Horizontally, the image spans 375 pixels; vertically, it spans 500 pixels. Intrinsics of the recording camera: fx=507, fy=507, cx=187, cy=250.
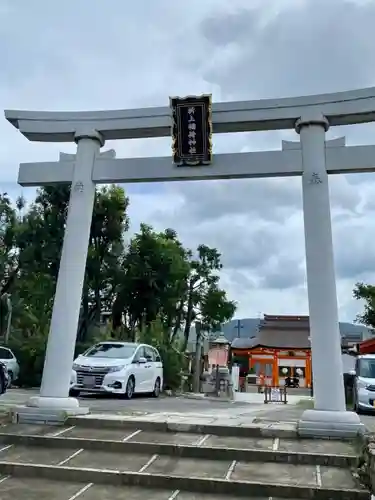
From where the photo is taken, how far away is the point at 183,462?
473 cm

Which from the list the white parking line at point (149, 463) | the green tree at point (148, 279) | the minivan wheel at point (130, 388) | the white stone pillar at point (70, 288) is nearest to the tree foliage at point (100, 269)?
the green tree at point (148, 279)

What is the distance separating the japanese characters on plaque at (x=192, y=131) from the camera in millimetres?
6938

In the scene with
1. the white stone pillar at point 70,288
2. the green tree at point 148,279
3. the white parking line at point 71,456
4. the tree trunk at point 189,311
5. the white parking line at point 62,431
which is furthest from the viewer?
the tree trunk at point 189,311

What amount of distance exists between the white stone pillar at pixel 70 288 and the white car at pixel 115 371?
4097 millimetres

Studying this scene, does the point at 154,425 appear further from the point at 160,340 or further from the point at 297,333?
the point at 297,333

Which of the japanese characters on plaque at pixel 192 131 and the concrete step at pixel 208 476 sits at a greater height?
the japanese characters on plaque at pixel 192 131

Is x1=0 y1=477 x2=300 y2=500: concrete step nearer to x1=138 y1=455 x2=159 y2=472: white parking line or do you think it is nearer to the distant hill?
x1=138 y1=455 x2=159 y2=472: white parking line

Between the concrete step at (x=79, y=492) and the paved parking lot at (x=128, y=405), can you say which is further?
the paved parking lot at (x=128, y=405)

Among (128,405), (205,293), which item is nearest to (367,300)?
(205,293)

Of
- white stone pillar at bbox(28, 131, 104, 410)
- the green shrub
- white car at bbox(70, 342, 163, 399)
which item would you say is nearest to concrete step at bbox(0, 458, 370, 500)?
white stone pillar at bbox(28, 131, 104, 410)

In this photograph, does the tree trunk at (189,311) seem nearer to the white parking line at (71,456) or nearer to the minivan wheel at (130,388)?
the minivan wheel at (130,388)

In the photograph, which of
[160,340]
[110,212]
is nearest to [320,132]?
[160,340]

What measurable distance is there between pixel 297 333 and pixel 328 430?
2787 centimetres

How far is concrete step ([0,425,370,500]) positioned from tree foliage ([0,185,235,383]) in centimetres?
1320
